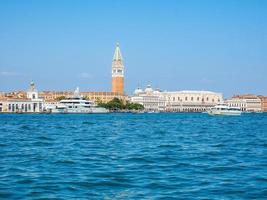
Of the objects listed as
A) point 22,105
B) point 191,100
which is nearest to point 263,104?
point 191,100

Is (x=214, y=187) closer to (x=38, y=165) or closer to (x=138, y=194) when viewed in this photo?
(x=138, y=194)

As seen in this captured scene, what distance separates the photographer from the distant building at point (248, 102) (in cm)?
17288

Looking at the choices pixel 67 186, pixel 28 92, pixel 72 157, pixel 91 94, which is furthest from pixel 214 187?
pixel 91 94

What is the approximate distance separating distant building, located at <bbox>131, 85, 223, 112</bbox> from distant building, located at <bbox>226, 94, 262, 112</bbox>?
4974mm

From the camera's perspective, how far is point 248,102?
17425 cm

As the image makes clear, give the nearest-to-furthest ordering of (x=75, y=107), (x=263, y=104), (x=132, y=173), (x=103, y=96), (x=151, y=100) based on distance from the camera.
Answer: (x=132, y=173) < (x=75, y=107) < (x=103, y=96) < (x=151, y=100) < (x=263, y=104)

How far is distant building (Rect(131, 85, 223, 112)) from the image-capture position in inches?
6506

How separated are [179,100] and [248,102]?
22426mm

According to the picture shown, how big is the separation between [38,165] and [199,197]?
5.25m

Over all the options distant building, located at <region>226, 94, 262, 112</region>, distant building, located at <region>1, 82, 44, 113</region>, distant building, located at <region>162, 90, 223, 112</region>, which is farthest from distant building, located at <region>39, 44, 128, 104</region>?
distant building, located at <region>226, 94, 262, 112</region>

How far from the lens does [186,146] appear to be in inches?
802

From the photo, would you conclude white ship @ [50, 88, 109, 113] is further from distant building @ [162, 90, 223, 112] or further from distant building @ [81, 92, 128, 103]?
distant building @ [162, 90, 223, 112]

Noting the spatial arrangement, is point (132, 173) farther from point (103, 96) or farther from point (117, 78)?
point (117, 78)

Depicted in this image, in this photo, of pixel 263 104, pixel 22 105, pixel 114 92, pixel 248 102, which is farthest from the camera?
pixel 263 104
